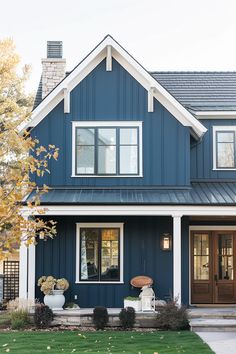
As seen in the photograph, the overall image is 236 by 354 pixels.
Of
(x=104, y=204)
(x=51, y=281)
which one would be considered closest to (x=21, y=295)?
(x=51, y=281)

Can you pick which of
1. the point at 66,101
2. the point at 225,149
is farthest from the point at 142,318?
the point at 66,101

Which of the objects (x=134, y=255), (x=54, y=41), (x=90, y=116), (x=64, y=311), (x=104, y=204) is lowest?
(x=64, y=311)

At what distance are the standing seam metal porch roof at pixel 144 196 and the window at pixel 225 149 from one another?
98 cm

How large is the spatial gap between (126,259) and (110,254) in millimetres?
491

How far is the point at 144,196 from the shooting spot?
17922 millimetres

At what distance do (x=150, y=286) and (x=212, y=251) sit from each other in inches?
97.8

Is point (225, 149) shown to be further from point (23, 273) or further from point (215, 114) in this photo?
point (23, 273)

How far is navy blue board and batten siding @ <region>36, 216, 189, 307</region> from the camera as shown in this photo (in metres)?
18.3

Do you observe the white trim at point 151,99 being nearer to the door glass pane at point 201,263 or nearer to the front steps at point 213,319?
the door glass pane at point 201,263

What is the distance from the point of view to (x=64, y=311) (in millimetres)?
16828

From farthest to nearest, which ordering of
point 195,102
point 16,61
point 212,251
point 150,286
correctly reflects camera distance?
point 16,61 → point 195,102 → point 212,251 → point 150,286

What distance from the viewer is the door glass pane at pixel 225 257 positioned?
63.7 ft

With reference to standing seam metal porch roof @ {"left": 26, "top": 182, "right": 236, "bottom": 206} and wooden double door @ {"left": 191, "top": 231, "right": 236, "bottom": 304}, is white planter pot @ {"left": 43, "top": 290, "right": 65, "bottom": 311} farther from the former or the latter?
wooden double door @ {"left": 191, "top": 231, "right": 236, "bottom": 304}

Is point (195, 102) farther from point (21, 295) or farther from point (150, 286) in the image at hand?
point (21, 295)
